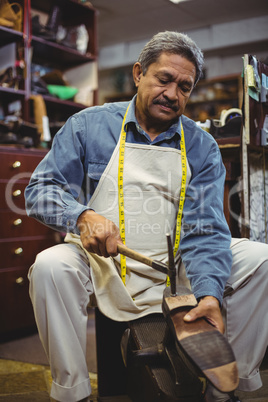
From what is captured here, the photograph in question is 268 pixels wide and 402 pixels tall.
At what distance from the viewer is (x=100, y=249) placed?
140 centimetres

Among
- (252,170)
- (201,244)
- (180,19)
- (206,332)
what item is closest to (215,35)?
(180,19)

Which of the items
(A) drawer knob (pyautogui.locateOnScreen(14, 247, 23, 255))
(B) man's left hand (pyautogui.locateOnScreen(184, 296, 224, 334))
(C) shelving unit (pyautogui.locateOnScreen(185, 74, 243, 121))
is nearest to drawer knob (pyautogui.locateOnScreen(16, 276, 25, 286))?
(A) drawer knob (pyautogui.locateOnScreen(14, 247, 23, 255))

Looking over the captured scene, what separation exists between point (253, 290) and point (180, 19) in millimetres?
6403

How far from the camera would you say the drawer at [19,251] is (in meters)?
2.68

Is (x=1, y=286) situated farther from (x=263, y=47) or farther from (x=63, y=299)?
(x=263, y=47)

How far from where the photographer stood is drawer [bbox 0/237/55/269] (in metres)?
2.68

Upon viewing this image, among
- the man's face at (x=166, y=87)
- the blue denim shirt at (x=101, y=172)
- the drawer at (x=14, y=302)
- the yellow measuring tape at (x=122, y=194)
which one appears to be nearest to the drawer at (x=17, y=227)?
the drawer at (x=14, y=302)

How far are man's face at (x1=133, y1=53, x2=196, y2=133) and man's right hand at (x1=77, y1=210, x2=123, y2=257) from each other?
0.56 meters

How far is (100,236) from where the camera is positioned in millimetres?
1378

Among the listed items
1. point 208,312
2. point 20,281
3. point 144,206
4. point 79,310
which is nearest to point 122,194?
point 144,206

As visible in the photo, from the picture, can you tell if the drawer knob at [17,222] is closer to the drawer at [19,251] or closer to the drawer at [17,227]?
the drawer at [17,227]

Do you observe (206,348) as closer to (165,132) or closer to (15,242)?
(165,132)

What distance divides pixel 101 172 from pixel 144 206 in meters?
0.22

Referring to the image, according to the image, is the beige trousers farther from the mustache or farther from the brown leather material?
the mustache
